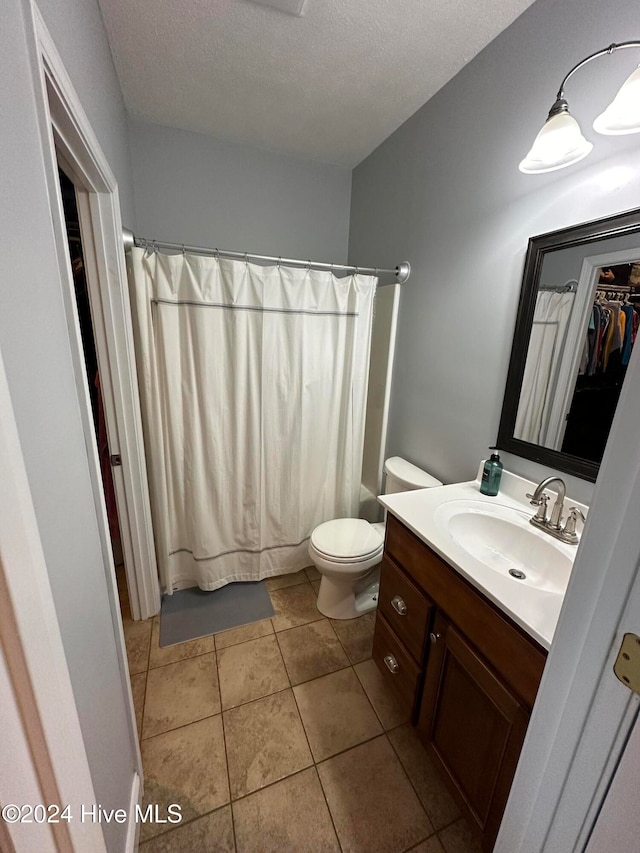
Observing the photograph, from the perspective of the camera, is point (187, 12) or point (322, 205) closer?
point (187, 12)

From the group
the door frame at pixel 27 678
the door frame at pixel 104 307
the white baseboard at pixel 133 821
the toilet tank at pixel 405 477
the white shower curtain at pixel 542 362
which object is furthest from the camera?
the toilet tank at pixel 405 477

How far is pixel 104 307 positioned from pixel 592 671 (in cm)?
171

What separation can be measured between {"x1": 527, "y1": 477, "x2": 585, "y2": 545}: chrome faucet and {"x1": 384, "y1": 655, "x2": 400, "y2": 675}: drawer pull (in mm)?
736

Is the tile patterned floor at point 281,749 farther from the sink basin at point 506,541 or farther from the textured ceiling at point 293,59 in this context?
the textured ceiling at point 293,59

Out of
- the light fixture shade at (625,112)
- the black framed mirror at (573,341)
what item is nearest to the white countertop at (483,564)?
the black framed mirror at (573,341)

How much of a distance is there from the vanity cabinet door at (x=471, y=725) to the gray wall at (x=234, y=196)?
2.32 meters

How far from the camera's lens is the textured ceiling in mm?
1216

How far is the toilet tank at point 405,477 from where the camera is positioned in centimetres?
171

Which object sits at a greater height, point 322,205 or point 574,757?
point 322,205

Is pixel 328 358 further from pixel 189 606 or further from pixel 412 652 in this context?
pixel 189 606

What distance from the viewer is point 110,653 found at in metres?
0.91

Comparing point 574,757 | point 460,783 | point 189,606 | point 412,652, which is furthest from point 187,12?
point 460,783

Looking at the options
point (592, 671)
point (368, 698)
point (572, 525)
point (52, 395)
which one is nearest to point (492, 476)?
point (572, 525)

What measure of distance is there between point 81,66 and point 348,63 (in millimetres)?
1077
